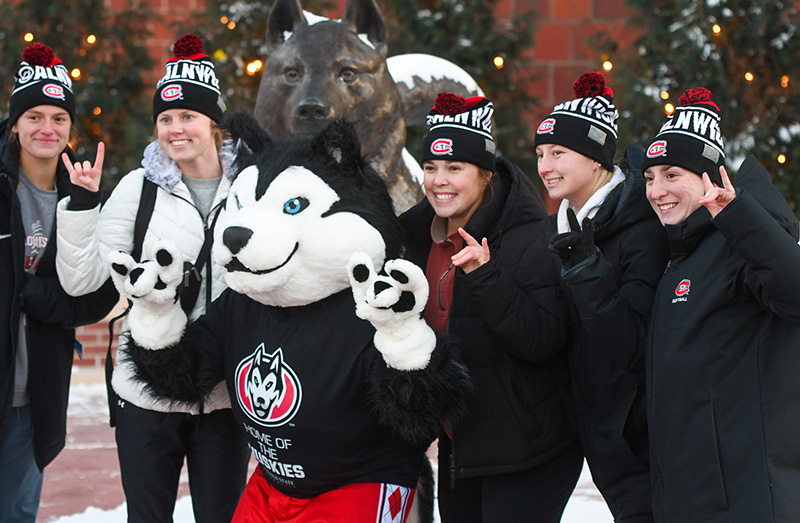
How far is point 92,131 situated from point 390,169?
4420mm

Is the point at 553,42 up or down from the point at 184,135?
up

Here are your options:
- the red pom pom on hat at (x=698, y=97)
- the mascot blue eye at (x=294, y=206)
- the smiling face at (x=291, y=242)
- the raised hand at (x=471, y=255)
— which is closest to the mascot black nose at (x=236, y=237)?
the smiling face at (x=291, y=242)

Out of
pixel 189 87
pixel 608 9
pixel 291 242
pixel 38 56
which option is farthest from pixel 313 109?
pixel 608 9

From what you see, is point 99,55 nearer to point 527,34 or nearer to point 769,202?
point 527,34

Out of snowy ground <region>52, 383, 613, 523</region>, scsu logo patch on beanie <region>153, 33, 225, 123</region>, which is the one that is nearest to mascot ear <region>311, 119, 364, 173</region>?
scsu logo patch on beanie <region>153, 33, 225, 123</region>

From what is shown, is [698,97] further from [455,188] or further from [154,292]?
[154,292]

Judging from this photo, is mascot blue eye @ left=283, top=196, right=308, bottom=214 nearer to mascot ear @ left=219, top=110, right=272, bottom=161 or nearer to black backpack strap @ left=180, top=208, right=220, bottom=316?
mascot ear @ left=219, top=110, right=272, bottom=161

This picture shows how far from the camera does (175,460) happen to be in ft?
9.72

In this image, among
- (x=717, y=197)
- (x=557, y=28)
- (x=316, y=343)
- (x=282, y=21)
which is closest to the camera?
(x=717, y=197)

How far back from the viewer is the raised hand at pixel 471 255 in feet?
7.88

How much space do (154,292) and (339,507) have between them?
79cm

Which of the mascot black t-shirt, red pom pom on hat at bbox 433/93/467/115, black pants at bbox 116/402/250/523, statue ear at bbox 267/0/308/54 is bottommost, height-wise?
black pants at bbox 116/402/250/523

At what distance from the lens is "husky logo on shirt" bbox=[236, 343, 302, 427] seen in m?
2.47

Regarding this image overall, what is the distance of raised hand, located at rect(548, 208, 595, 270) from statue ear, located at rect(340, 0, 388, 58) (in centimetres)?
237
